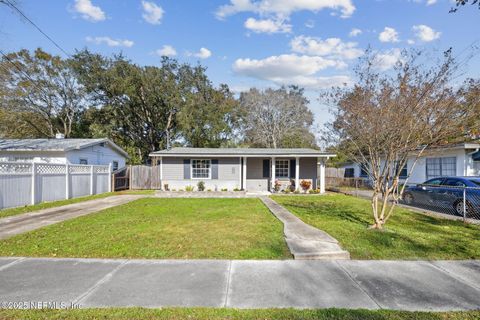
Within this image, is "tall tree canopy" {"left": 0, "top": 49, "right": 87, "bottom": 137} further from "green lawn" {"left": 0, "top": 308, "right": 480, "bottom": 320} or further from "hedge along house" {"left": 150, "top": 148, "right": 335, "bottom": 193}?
"green lawn" {"left": 0, "top": 308, "right": 480, "bottom": 320}

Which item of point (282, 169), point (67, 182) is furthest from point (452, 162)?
point (67, 182)

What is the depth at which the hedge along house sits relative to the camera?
1681cm

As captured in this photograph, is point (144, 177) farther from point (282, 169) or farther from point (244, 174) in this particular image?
point (282, 169)

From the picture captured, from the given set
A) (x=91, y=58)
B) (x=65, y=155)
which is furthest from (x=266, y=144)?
(x=65, y=155)

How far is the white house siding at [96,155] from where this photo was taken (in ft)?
54.5

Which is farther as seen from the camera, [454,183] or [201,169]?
[201,169]

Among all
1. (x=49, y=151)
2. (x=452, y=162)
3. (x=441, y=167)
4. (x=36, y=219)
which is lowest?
(x=36, y=219)

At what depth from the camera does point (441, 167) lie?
16031mm

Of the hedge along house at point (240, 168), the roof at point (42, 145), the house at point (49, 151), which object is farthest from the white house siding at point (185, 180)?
the house at point (49, 151)

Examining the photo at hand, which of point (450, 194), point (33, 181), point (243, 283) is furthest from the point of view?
point (33, 181)

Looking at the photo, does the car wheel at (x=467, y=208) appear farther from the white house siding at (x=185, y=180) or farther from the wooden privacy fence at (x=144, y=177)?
the wooden privacy fence at (x=144, y=177)

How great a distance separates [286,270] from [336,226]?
352 centimetres

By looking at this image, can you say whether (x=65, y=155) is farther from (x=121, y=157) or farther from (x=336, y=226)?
(x=336, y=226)

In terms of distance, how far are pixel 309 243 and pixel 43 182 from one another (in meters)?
12.2
